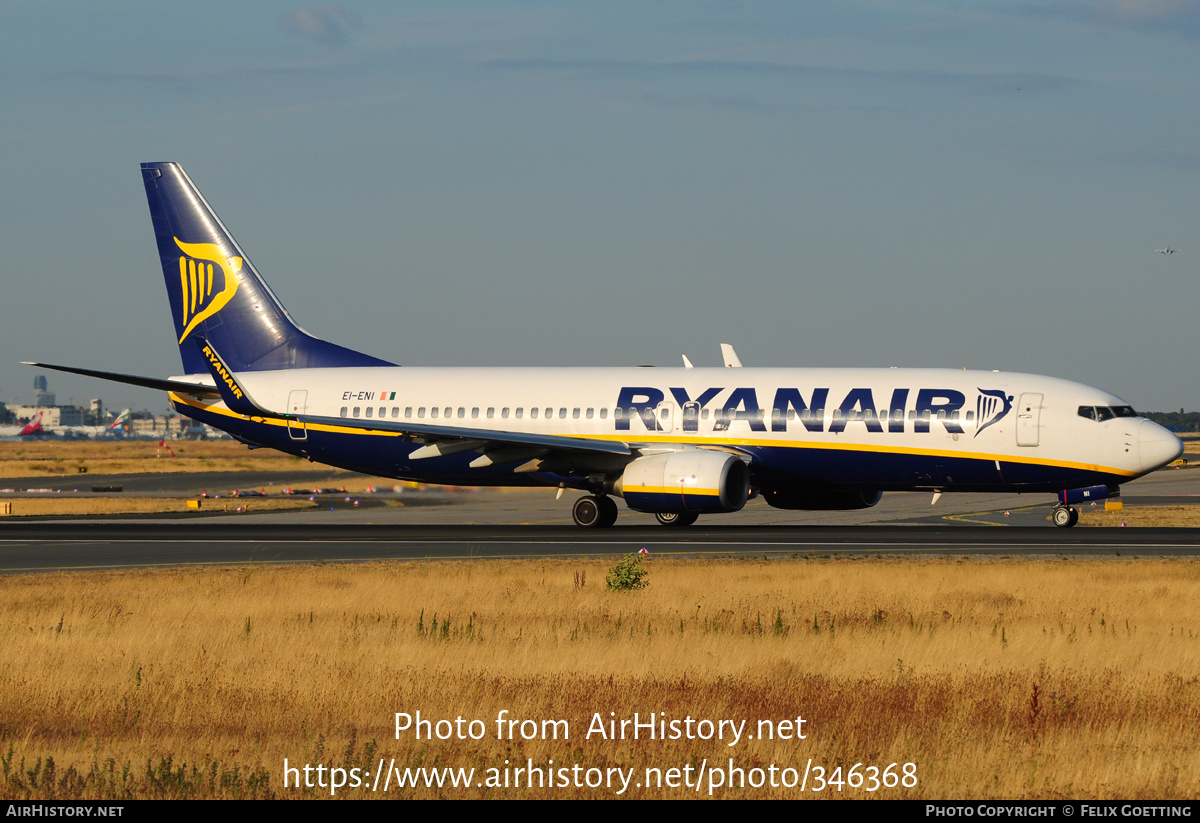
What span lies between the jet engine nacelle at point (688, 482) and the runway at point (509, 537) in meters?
0.84

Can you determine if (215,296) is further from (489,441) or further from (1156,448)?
(1156,448)

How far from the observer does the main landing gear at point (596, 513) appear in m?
38.9

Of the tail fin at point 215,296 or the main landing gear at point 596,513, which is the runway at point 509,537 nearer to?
the main landing gear at point 596,513

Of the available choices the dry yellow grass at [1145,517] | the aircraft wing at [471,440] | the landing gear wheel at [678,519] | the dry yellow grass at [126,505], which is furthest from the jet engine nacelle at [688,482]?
the dry yellow grass at [126,505]

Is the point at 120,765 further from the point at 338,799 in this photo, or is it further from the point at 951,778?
the point at 951,778

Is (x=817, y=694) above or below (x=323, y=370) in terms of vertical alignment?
below

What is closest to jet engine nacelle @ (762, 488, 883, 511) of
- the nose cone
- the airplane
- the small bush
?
the airplane

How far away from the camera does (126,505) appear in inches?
2044

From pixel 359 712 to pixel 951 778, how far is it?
5.45 metres

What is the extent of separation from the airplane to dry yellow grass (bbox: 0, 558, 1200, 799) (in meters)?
11.6

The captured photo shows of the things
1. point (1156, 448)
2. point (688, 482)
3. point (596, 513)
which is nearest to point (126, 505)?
point (596, 513)

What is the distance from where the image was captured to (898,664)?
49.7ft

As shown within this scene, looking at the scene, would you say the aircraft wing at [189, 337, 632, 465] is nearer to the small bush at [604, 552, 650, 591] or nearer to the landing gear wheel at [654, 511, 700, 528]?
the landing gear wheel at [654, 511, 700, 528]

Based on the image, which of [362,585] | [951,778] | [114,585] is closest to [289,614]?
[362,585]
